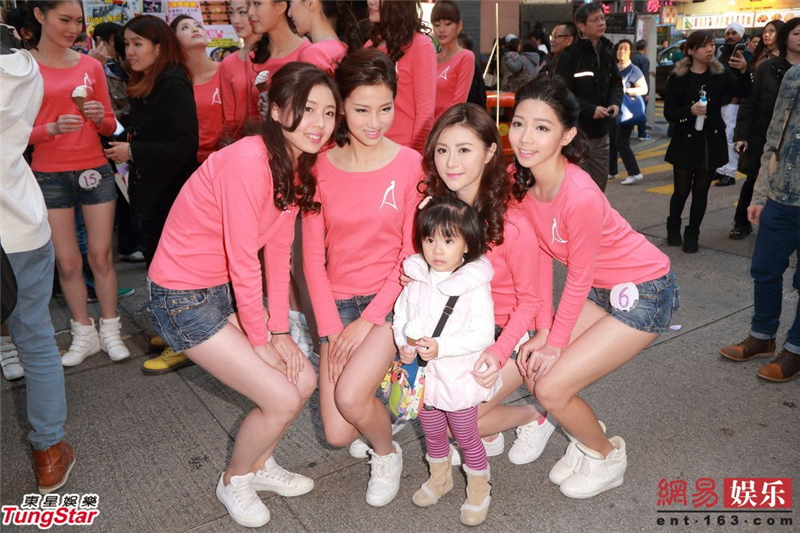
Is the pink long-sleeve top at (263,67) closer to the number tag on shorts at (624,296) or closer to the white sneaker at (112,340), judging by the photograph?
the white sneaker at (112,340)

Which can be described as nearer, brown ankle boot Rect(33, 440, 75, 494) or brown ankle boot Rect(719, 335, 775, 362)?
brown ankle boot Rect(33, 440, 75, 494)

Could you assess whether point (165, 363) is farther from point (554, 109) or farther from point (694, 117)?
point (694, 117)

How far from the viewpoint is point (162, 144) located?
389 centimetres

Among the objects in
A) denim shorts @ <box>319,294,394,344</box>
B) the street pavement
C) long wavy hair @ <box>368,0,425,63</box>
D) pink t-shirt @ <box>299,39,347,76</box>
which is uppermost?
long wavy hair @ <box>368,0,425,63</box>

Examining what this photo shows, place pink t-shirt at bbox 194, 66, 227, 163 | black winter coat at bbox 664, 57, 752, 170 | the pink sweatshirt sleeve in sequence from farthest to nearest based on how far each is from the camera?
black winter coat at bbox 664, 57, 752, 170
pink t-shirt at bbox 194, 66, 227, 163
the pink sweatshirt sleeve

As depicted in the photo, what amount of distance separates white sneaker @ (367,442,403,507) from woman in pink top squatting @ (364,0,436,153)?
1.76 meters

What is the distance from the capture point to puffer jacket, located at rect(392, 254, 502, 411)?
2.49 m

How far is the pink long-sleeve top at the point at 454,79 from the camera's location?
4.66m

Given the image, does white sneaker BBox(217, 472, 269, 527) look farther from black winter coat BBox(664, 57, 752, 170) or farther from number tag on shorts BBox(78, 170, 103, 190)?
black winter coat BBox(664, 57, 752, 170)

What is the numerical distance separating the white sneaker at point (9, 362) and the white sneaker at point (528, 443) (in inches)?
112

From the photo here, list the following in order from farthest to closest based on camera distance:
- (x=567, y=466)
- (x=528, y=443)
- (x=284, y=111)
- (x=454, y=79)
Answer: (x=454, y=79) < (x=528, y=443) < (x=567, y=466) < (x=284, y=111)

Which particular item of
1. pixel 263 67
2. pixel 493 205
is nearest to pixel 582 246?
pixel 493 205

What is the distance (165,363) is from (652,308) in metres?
2.81

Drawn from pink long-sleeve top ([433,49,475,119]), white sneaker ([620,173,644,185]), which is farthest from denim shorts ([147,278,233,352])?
white sneaker ([620,173,644,185])
